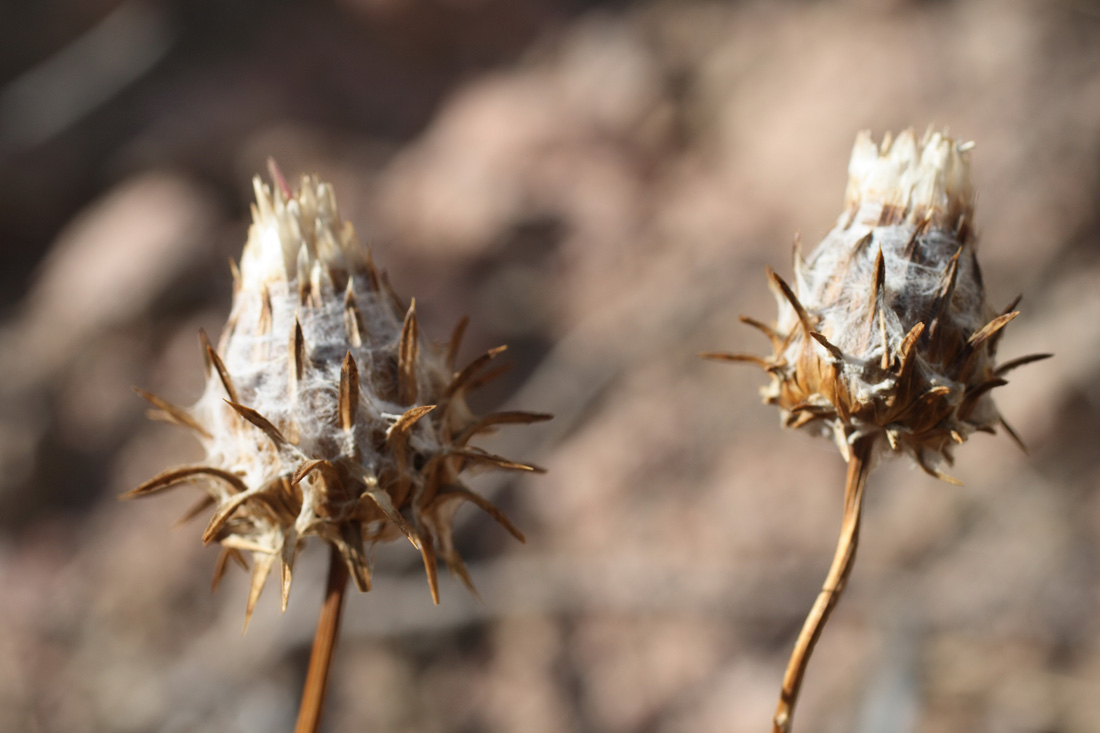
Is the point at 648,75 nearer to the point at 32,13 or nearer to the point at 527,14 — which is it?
the point at 527,14

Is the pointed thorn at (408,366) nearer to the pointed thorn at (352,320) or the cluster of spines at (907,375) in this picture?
the pointed thorn at (352,320)

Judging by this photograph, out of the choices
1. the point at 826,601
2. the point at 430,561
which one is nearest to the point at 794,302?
the point at 826,601

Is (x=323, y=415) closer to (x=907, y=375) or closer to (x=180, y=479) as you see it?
(x=180, y=479)

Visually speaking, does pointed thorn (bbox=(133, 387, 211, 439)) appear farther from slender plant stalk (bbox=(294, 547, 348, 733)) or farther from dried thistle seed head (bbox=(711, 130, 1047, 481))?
dried thistle seed head (bbox=(711, 130, 1047, 481))

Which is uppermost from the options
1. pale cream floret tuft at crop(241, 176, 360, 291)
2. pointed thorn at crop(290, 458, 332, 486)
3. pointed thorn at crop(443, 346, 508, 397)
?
pale cream floret tuft at crop(241, 176, 360, 291)

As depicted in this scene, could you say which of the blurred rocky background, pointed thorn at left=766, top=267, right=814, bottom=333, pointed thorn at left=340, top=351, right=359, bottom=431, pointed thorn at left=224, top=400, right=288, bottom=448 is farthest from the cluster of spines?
the blurred rocky background

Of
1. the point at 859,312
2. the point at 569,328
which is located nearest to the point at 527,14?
the point at 569,328

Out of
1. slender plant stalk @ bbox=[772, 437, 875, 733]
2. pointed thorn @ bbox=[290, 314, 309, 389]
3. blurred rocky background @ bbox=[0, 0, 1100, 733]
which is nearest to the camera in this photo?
slender plant stalk @ bbox=[772, 437, 875, 733]
